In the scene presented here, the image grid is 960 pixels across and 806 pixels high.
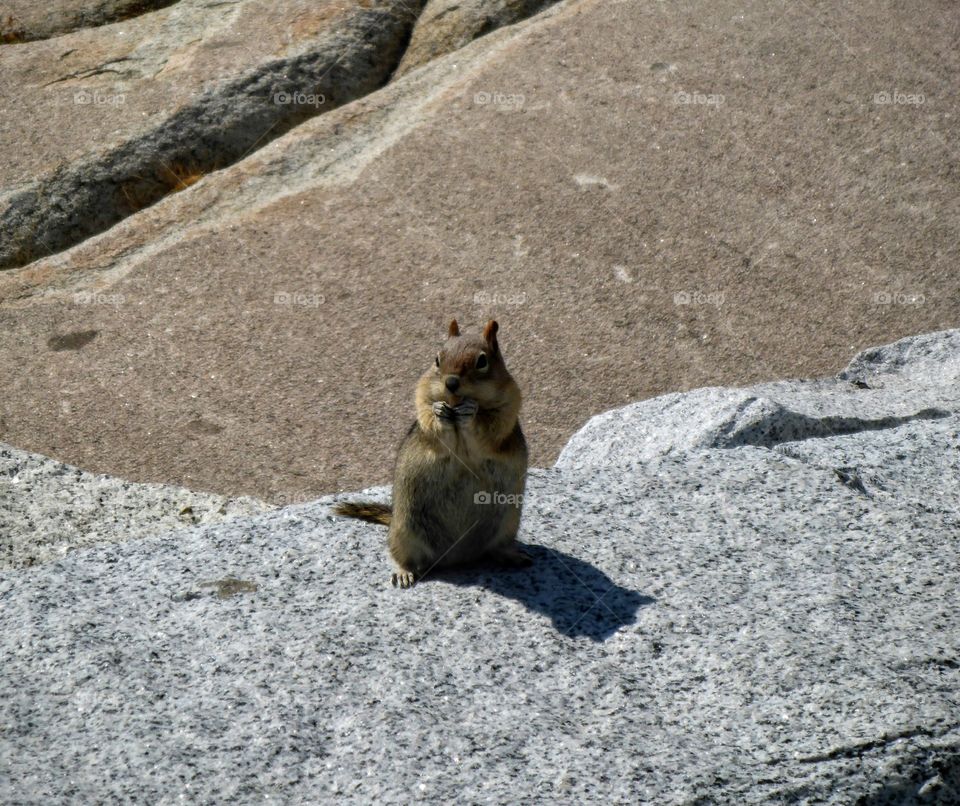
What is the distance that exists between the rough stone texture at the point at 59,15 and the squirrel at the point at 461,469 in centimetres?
770

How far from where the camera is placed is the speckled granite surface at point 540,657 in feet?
13.3

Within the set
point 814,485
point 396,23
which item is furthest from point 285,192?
point 814,485

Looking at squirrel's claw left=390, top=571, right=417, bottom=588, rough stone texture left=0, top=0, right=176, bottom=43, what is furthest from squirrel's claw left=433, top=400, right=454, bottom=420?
rough stone texture left=0, top=0, right=176, bottom=43

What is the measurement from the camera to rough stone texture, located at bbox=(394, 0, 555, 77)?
Result: 1070 cm

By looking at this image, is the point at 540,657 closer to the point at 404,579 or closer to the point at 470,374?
the point at 404,579

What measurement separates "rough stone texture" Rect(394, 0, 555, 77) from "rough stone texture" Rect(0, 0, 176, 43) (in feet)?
7.95

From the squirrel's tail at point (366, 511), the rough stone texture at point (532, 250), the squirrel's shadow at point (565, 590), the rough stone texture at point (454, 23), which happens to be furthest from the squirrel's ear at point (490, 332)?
the rough stone texture at point (454, 23)

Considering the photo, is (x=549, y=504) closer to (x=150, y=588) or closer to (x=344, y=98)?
(x=150, y=588)

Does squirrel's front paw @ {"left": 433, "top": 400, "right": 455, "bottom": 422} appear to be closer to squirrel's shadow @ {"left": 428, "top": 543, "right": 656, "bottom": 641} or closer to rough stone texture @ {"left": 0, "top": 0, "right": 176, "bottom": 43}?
squirrel's shadow @ {"left": 428, "top": 543, "right": 656, "bottom": 641}

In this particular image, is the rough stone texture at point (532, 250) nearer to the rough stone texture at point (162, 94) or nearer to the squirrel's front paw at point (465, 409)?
the rough stone texture at point (162, 94)

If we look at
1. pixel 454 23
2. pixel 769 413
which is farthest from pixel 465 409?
pixel 454 23

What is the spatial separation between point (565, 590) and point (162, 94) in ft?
22.0

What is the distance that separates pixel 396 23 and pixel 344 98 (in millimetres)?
927

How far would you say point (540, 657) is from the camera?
4.58m
